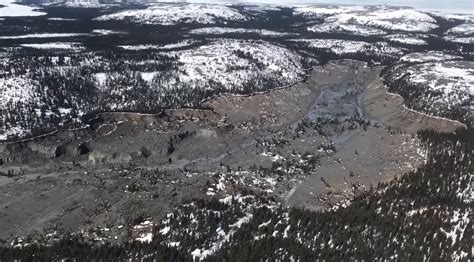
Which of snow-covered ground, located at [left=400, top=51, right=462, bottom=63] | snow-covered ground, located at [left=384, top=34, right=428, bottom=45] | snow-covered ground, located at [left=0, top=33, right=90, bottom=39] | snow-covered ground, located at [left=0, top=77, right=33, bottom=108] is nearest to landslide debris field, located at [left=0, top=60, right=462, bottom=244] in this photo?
snow-covered ground, located at [left=0, top=77, right=33, bottom=108]

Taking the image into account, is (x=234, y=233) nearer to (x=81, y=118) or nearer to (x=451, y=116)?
(x=81, y=118)

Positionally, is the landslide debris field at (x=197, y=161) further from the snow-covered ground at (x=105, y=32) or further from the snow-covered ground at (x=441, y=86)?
the snow-covered ground at (x=105, y=32)

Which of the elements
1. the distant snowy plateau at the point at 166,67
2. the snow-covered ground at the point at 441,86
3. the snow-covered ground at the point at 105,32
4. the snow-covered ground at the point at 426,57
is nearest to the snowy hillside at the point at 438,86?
the snow-covered ground at the point at 441,86

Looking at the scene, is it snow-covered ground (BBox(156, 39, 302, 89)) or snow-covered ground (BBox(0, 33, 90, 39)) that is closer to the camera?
snow-covered ground (BBox(156, 39, 302, 89))

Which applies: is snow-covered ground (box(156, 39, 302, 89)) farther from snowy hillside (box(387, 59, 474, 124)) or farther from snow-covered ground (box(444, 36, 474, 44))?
snow-covered ground (box(444, 36, 474, 44))

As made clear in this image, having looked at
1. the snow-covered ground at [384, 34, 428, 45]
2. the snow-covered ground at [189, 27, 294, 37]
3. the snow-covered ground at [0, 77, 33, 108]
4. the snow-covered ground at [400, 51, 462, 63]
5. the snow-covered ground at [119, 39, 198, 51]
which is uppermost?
the snow-covered ground at [0, 77, 33, 108]

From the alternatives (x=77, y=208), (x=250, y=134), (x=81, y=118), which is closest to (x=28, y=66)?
(x=81, y=118)

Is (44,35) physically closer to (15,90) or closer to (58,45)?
(58,45)
